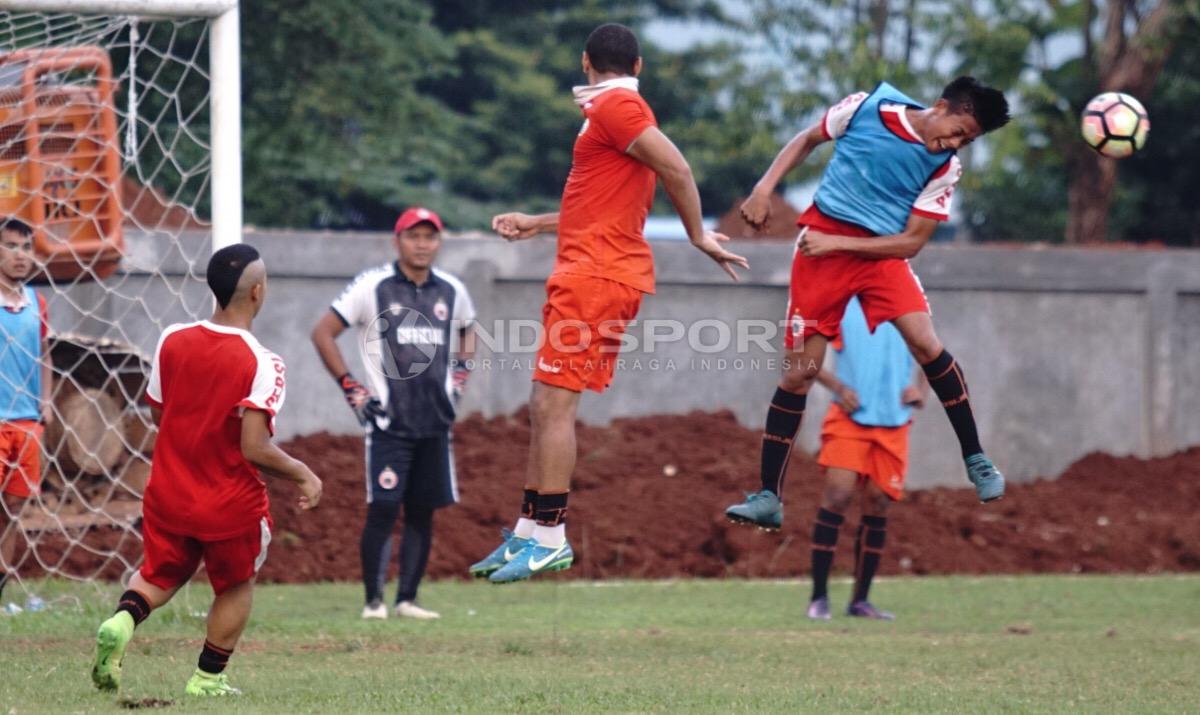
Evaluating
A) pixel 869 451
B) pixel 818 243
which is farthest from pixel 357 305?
pixel 818 243

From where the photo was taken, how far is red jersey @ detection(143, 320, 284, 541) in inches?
256

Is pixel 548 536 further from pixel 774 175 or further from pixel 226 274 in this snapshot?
pixel 774 175

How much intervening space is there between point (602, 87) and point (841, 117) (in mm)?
1426

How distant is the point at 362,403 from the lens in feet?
33.0

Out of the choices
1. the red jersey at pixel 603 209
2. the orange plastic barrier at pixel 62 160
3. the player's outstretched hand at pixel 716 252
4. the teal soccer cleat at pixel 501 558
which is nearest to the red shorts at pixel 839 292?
the player's outstretched hand at pixel 716 252

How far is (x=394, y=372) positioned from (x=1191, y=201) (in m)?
17.6

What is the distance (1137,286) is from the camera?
1630 cm

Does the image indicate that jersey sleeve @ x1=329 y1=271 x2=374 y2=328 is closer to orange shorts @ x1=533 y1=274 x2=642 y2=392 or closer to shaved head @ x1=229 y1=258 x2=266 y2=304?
orange shorts @ x1=533 y1=274 x2=642 y2=392

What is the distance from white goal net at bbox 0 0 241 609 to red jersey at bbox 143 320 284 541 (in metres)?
3.00

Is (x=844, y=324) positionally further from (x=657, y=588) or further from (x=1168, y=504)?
(x=1168, y=504)

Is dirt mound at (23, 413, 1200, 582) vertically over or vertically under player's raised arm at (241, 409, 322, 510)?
under

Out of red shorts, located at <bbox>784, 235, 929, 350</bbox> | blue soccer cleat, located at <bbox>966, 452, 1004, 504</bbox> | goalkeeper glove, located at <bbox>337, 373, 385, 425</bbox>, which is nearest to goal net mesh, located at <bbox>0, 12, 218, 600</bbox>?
goalkeeper glove, located at <bbox>337, 373, 385, 425</bbox>

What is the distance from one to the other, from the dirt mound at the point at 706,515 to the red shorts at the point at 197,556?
5.84m

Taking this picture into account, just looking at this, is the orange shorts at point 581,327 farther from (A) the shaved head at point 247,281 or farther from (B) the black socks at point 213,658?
(B) the black socks at point 213,658
